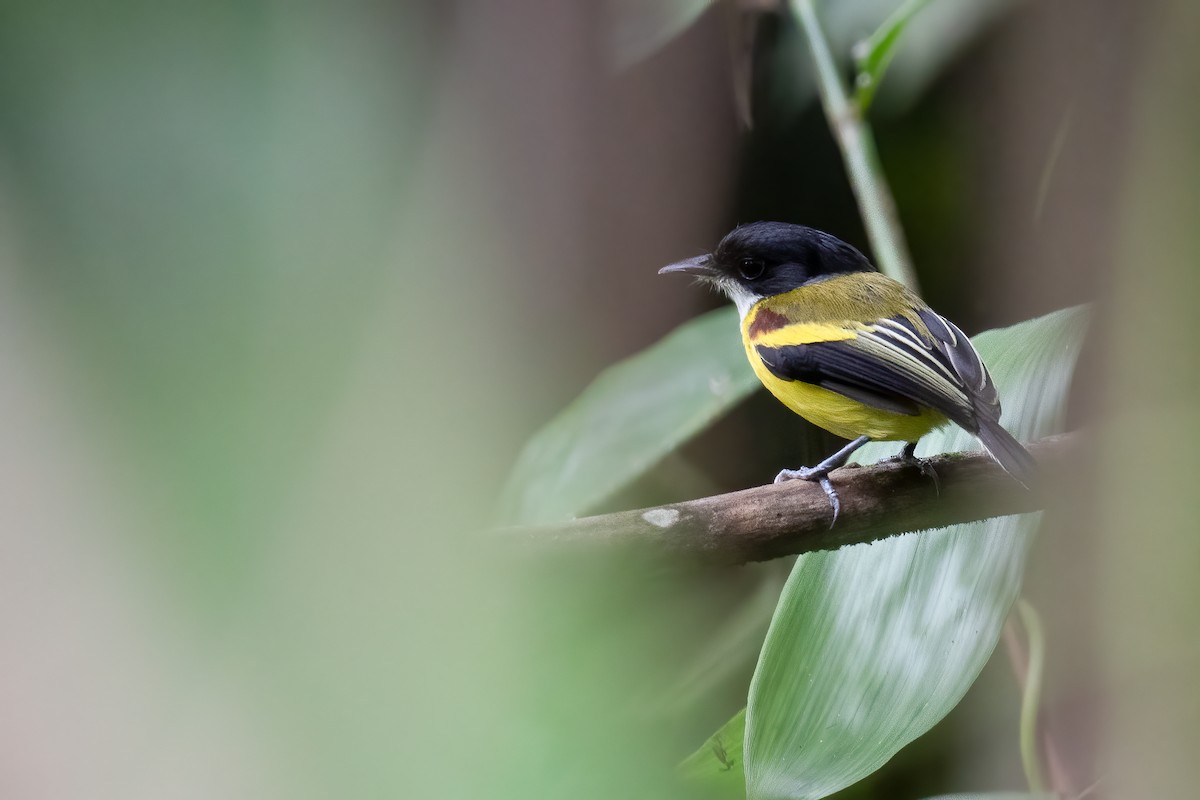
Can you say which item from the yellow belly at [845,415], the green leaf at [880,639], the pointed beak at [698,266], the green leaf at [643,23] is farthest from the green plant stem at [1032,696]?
the green leaf at [643,23]

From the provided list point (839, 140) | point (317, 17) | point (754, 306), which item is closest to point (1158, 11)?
point (839, 140)

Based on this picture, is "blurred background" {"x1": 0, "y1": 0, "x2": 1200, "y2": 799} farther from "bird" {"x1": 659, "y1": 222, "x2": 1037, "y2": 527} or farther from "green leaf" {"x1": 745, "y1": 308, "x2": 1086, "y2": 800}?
"bird" {"x1": 659, "y1": 222, "x2": 1037, "y2": 527}

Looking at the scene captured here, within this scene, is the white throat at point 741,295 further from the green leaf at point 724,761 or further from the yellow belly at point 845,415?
the green leaf at point 724,761

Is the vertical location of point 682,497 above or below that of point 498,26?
below

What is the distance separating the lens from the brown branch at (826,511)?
0.63 metres

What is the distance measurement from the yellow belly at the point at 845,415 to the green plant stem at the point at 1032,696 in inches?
6.5

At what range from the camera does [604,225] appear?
3.02ft

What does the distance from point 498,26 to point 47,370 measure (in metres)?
0.62

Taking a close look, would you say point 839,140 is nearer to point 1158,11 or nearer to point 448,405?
point 1158,11

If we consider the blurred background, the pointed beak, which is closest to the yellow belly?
the pointed beak

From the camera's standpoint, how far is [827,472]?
0.72m

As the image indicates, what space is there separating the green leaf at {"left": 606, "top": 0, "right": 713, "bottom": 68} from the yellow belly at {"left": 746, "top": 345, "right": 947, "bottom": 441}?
0.37 m

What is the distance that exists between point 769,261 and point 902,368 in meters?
0.18

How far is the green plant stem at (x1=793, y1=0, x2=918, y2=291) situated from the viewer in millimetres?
846
